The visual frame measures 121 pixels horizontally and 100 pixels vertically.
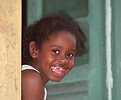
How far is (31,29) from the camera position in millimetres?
2346

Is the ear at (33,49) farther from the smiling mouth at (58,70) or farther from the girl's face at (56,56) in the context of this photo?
the smiling mouth at (58,70)

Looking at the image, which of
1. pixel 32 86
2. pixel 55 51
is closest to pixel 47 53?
pixel 55 51

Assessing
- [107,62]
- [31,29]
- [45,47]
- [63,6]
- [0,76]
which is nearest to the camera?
[0,76]

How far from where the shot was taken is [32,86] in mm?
2043

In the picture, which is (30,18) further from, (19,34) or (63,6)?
(19,34)

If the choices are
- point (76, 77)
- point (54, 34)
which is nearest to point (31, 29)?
point (54, 34)

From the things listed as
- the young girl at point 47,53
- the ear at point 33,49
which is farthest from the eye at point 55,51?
the ear at point 33,49

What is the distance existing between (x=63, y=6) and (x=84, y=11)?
181 mm

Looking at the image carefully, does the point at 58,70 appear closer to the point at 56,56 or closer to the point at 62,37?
the point at 56,56

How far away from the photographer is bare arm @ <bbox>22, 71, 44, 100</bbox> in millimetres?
2000

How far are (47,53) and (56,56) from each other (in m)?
0.07

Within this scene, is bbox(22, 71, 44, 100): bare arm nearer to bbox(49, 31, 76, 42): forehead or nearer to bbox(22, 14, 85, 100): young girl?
bbox(22, 14, 85, 100): young girl

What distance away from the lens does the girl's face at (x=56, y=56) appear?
82.8 inches

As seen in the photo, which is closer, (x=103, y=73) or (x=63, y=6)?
(x=103, y=73)
